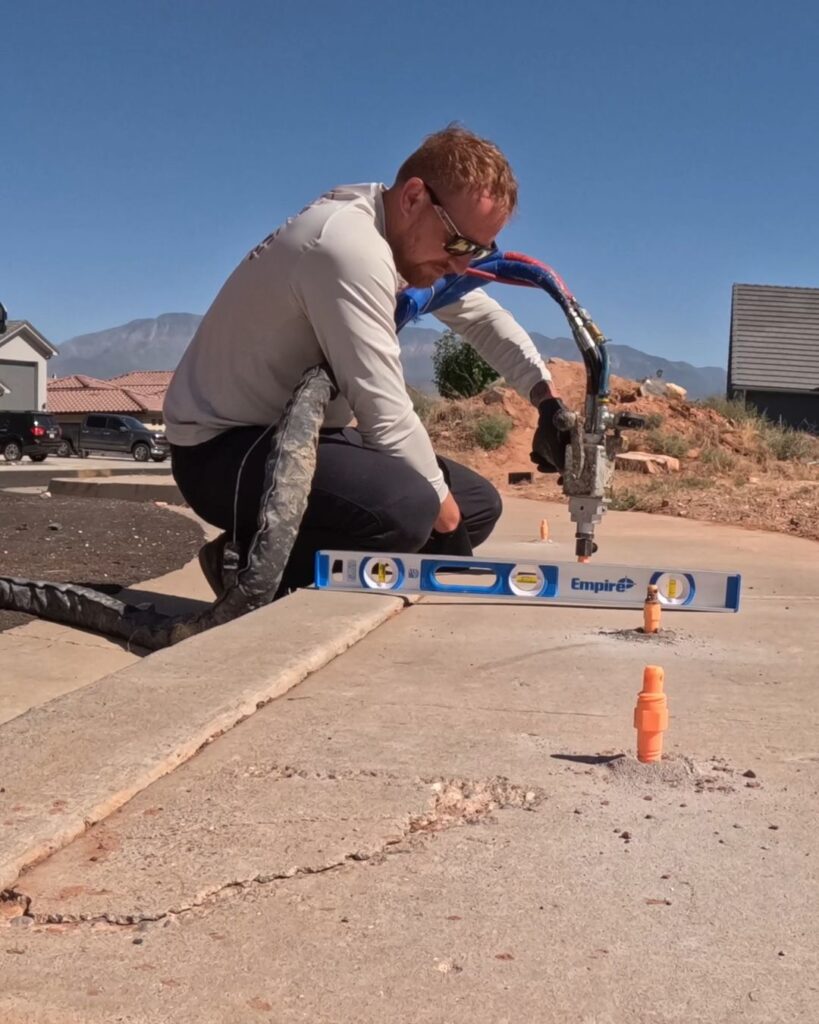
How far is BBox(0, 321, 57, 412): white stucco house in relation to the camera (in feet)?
196

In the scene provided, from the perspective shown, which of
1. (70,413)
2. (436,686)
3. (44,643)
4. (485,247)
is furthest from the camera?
(70,413)

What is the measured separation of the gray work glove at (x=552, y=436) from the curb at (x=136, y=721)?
1.45m

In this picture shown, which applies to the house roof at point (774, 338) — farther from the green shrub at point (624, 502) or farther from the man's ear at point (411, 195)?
the man's ear at point (411, 195)

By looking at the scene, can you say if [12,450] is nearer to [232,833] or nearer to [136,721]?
[136,721]

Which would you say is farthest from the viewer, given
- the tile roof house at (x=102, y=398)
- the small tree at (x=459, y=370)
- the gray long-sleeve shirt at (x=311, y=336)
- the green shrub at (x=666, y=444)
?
the tile roof house at (x=102, y=398)

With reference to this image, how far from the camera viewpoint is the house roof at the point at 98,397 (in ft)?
243

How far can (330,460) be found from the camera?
4.00m

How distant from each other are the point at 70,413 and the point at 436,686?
74.4 m

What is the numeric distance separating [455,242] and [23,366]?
203 ft

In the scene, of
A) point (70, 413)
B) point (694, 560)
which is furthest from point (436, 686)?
point (70, 413)

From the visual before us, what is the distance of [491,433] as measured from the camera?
20828 mm

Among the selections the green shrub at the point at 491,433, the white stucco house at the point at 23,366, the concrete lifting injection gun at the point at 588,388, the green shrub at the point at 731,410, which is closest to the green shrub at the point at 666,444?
the green shrub at the point at 491,433

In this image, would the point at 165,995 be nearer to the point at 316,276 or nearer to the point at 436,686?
the point at 436,686

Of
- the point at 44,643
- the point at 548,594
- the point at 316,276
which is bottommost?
the point at 44,643
